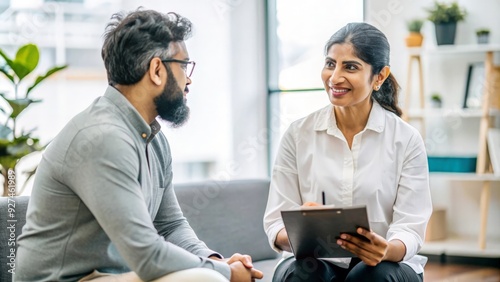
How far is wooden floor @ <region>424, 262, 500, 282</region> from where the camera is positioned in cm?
415

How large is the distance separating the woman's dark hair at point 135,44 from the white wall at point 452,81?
9.83ft

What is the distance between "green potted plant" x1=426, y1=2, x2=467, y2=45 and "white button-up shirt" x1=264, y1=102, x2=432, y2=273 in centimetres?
244

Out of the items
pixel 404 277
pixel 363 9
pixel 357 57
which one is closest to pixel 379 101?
pixel 357 57

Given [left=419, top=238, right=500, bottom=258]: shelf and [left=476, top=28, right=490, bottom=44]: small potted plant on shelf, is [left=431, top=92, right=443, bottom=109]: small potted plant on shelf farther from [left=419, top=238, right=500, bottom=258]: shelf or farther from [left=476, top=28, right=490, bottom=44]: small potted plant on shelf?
[left=419, top=238, right=500, bottom=258]: shelf

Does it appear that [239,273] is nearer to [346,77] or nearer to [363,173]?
[363,173]

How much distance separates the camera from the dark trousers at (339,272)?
6.81 feet

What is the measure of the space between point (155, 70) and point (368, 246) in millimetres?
757

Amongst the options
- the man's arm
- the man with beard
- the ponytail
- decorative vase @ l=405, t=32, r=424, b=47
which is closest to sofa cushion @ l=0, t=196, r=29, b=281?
the man with beard

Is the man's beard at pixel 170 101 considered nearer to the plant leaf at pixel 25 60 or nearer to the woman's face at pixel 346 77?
the woman's face at pixel 346 77

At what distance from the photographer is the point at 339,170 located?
230cm

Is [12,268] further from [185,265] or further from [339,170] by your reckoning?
[339,170]

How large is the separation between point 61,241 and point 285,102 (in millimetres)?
3663

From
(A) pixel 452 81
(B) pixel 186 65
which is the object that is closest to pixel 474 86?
(A) pixel 452 81

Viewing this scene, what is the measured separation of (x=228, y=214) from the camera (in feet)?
9.16
